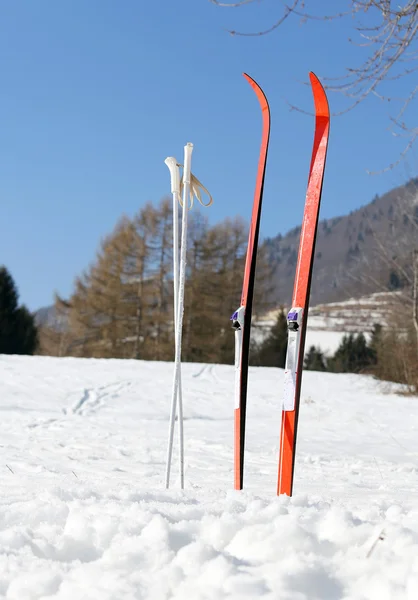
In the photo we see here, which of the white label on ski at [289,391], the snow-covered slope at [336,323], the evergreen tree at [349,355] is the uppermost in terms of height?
the snow-covered slope at [336,323]

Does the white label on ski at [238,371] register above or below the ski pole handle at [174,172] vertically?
below

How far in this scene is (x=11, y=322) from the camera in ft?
70.2

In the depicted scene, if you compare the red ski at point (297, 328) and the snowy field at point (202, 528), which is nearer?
the snowy field at point (202, 528)

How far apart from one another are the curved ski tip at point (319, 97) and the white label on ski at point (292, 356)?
1.19 metres

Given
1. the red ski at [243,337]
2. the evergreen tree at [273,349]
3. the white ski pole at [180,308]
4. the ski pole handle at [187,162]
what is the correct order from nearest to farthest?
the red ski at [243,337] → the white ski pole at [180,308] → the ski pole handle at [187,162] → the evergreen tree at [273,349]

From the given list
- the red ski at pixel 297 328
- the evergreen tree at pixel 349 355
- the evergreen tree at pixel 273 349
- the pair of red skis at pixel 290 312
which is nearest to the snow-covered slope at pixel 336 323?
the evergreen tree at pixel 273 349

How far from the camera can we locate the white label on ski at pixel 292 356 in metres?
2.93

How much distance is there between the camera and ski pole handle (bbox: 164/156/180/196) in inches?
137

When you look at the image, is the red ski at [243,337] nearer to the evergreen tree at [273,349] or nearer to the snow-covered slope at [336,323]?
the evergreen tree at [273,349]

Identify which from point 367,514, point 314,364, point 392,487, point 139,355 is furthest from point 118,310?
point 367,514

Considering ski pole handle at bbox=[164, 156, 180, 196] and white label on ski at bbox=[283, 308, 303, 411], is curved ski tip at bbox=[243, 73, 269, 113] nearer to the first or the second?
ski pole handle at bbox=[164, 156, 180, 196]

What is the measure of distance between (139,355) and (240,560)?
812 inches

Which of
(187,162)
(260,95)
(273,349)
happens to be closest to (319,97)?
(260,95)

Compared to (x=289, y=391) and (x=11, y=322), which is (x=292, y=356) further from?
(x=11, y=322)
